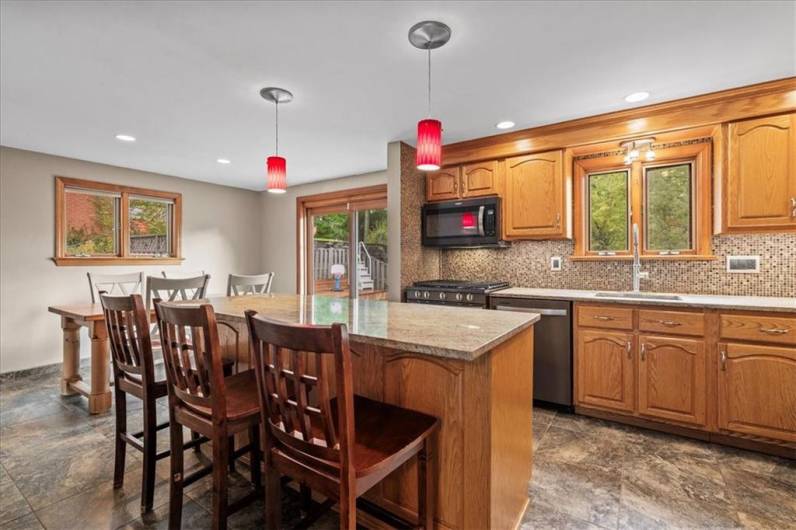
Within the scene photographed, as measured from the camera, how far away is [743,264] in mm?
2754

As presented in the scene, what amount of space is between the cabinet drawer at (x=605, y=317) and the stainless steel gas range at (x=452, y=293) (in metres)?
0.70

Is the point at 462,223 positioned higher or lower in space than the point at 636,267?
higher

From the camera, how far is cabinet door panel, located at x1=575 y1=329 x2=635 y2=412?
8.65 ft

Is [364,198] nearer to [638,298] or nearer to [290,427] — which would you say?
[638,298]

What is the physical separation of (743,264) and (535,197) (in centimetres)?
153

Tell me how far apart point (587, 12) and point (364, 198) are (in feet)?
11.7

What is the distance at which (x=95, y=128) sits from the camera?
3.22 m

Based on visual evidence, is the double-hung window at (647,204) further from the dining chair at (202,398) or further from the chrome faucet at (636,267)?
the dining chair at (202,398)

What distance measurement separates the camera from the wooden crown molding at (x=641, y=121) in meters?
2.46

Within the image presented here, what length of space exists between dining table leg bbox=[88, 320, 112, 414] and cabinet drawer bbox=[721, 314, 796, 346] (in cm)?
432

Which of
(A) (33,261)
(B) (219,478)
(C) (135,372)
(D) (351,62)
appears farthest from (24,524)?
(A) (33,261)

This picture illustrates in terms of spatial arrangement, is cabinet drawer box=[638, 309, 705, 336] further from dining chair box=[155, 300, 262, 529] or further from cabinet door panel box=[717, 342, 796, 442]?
dining chair box=[155, 300, 262, 529]

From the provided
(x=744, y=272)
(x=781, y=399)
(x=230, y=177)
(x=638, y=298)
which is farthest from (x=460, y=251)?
(x=230, y=177)

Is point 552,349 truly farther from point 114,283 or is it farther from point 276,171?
point 114,283
